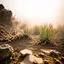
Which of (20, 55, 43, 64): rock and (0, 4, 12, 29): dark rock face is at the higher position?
(0, 4, 12, 29): dark rock face

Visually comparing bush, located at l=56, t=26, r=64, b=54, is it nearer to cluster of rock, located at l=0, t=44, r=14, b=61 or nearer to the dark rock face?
cluster of rock, located at l=0, t=44, r=14, b=61

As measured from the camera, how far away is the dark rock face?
7359mm

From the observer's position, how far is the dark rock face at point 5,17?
736cm

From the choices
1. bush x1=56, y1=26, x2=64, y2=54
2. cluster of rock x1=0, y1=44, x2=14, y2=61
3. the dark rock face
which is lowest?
bush x1=56, y1=26, x2=64, y2=54

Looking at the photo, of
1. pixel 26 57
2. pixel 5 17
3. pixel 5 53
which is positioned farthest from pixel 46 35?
pixel 5 17

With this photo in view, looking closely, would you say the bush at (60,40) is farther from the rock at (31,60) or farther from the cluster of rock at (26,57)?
the rock at (31,60)

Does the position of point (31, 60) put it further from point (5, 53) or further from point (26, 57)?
point (5, 53)

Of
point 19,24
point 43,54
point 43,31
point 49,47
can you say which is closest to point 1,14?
point 19,24

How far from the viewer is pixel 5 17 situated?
7520 mm

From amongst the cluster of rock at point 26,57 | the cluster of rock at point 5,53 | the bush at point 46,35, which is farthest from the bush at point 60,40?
the cluster of rock at point 5,53

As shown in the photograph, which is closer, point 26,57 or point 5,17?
point 26,57

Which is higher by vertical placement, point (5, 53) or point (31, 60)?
point (5, 53)

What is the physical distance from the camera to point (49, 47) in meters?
4.43

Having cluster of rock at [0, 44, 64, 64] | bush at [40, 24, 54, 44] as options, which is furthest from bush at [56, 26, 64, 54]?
cluster of rock at [0, 44, 64, 64]
